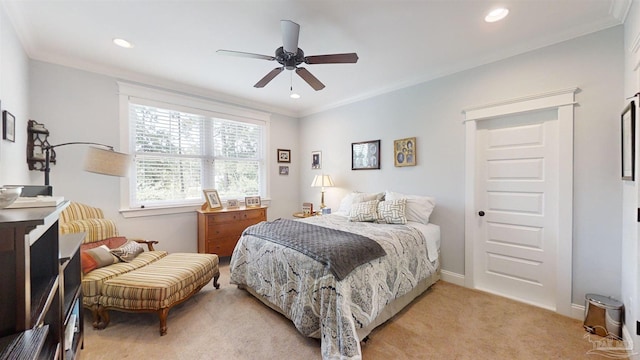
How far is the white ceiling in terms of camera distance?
2.00m

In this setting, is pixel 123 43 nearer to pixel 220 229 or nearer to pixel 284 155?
pixel 220 229

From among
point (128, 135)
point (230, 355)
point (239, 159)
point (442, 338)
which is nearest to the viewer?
point (230, 355)

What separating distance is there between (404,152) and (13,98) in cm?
406

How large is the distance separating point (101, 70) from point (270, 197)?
2.93 m

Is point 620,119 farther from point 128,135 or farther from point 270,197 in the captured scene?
point 128,135

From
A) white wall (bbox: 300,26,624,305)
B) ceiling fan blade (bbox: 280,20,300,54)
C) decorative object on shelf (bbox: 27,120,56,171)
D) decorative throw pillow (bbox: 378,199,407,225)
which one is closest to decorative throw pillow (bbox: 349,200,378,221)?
decorative throw pillow (bbox: 378,199,407,225)

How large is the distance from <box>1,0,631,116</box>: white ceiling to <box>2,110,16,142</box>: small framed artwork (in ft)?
2.69

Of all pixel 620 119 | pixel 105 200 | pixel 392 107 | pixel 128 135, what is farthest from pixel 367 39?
pixel 105 200

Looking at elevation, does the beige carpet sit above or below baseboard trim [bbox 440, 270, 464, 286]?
below

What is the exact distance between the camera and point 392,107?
12.1 ft

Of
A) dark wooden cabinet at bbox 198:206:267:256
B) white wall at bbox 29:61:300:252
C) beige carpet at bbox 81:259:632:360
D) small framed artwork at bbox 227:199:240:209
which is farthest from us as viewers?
small framed artwork at bbox 227:199:240:209

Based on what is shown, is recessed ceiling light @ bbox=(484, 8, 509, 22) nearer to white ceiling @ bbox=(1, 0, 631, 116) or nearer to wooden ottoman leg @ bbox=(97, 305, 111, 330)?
white ceiling @ bbox=(1, 0, 631, 116)

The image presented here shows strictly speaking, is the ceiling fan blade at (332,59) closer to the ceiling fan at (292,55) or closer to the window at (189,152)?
the ceiling fan at (292,55)

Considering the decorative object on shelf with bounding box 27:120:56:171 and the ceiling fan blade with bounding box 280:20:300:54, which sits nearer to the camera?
the ceiling fan blade with bounding box 280:20:300:54
